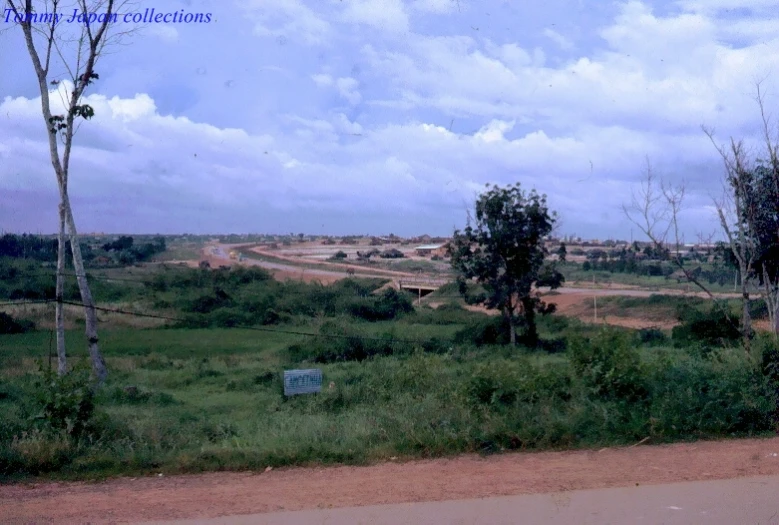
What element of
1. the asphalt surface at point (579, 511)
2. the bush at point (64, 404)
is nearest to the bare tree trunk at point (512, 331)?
the bush at point (64, 404)

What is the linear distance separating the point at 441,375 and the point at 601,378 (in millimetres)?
5141

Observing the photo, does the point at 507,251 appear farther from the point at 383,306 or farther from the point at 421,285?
the point at 421,285

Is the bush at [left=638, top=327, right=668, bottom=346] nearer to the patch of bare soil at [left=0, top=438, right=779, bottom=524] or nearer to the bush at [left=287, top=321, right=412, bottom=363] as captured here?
the bush at [left=287, top=321, right=412, bottom=363]

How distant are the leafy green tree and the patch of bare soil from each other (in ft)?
64.5

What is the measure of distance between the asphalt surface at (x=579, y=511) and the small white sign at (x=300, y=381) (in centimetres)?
839

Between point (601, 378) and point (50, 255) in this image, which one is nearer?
point (601, 378)

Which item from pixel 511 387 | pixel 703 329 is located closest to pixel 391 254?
Answer: pixel 703 329

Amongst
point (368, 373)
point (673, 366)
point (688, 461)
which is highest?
point (673, 366)

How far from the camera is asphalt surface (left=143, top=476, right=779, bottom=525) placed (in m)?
6.02

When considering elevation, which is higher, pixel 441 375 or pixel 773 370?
pixel 773 370

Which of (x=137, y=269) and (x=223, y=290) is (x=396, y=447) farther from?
(x=137, y=269)

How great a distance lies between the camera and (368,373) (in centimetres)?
2055

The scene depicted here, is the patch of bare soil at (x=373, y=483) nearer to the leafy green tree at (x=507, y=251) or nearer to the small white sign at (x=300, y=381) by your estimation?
the small white sign at (x=300, y=381)

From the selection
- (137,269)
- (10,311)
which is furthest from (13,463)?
(137,269)
